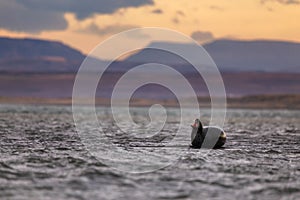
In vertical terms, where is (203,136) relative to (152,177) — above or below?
above

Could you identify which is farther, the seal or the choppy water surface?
the seal

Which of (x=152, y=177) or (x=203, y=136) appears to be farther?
(x=203, y=136)

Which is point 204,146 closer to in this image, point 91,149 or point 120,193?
point 91,149

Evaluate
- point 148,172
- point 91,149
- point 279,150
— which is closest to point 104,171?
point 148,172

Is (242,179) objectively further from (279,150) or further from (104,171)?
(279,150)

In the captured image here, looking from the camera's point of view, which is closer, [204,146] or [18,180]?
[18,180]

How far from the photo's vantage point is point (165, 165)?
27.2 m

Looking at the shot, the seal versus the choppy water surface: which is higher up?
the seal

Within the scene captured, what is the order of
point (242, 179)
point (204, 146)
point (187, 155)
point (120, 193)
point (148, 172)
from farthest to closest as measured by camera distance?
point (204, 146)
point (187, 155)
point (148, 172)
point (242, 179)
point (120, 193)

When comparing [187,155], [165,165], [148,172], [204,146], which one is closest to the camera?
[148,172]

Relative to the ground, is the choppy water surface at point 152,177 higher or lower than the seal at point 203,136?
lower

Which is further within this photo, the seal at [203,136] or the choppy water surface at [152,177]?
the seal at [203,136]

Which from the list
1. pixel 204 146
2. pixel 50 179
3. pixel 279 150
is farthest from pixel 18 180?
pixel 279 150

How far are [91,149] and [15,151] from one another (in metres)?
4.93
